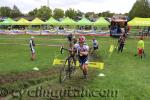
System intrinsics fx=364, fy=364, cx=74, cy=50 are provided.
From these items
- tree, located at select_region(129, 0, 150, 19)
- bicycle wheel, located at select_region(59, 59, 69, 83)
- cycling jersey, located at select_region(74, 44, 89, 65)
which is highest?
tree, located at select_region(129, 0, 150, 19)

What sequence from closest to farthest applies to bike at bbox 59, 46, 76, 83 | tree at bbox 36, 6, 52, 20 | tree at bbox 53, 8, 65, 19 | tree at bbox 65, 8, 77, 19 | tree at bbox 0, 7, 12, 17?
1. bike at bbox 59, 46, 76, 83
2. tree at bbox 36, 6, 52, 20
3. tree at bbox 65, 8, 77, 19
4. tree at bbox 53, 8, 65, 19
5. tree at bbox 0, 7, 12, 17

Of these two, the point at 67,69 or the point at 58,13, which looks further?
the point at 58,13

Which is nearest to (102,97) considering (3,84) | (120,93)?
(120,93)

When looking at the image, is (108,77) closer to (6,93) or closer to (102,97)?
(102,97)

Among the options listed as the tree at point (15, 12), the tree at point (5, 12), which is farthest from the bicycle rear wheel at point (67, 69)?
the tree at point (15, 12)

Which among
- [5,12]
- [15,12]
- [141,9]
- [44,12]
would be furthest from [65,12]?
[141,9]

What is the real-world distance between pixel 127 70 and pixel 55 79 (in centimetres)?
593

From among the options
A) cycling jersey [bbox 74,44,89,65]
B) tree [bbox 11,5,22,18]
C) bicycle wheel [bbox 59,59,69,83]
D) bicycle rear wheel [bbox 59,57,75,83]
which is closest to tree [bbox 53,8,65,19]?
tree [bbox 11,5,22,18]

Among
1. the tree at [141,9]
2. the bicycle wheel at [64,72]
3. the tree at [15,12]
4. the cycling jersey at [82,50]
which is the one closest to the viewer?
the bicycle wheel at [64,72]

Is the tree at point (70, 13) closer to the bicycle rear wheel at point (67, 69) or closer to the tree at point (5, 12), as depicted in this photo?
the tree at point (5, 12)

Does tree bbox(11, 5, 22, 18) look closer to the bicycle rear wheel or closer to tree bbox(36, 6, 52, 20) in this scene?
tree bbox(36, 6, 52, 20)

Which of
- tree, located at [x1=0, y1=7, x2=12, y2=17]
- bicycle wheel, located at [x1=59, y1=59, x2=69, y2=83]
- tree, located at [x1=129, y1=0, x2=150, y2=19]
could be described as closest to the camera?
bicycle wheel, located at [x1=59, y1=59, x2=69, y2=83]

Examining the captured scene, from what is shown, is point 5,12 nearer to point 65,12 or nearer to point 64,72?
point 65,12

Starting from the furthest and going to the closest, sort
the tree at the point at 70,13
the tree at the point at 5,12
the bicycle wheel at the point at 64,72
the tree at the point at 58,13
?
1. the tree at the point at 5,12
2. the tree at the point at 58,13
3. the tree at the point at 70,13
4. the bicycle wheel at the point at 64,72
